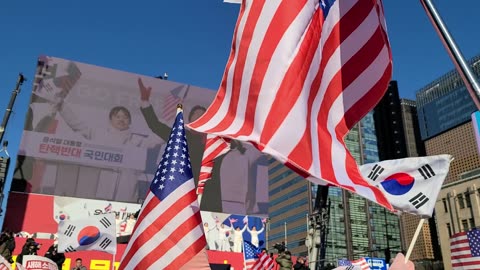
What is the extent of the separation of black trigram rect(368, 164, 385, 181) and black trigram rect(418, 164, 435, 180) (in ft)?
1.64

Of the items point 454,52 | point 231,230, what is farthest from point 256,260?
point 231,230

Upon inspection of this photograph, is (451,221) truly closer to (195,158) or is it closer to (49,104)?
(195,158)

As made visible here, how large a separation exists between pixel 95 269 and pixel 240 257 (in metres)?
8.69

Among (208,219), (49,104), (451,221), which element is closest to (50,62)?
(49,104)

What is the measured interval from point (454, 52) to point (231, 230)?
3070 centimetres

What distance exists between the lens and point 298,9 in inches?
195

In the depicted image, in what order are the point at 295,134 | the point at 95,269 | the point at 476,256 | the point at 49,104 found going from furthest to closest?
the point at 49,104 < the point at 95,269 < the point at 476,256 < the point at 295,134

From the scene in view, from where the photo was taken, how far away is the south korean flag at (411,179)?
595 cm

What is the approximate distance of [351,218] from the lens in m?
111

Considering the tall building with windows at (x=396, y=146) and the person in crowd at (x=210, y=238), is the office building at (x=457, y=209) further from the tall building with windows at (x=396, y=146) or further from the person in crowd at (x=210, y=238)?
the person in crowd at (x=210, y=238)

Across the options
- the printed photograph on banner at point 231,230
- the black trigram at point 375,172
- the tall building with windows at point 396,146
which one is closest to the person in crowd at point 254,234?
the printed photograph on banner at point 231,230

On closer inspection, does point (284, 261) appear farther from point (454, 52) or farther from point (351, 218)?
point (351, 218)

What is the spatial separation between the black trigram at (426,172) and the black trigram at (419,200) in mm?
312

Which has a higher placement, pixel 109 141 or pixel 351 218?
pixel 351 218
